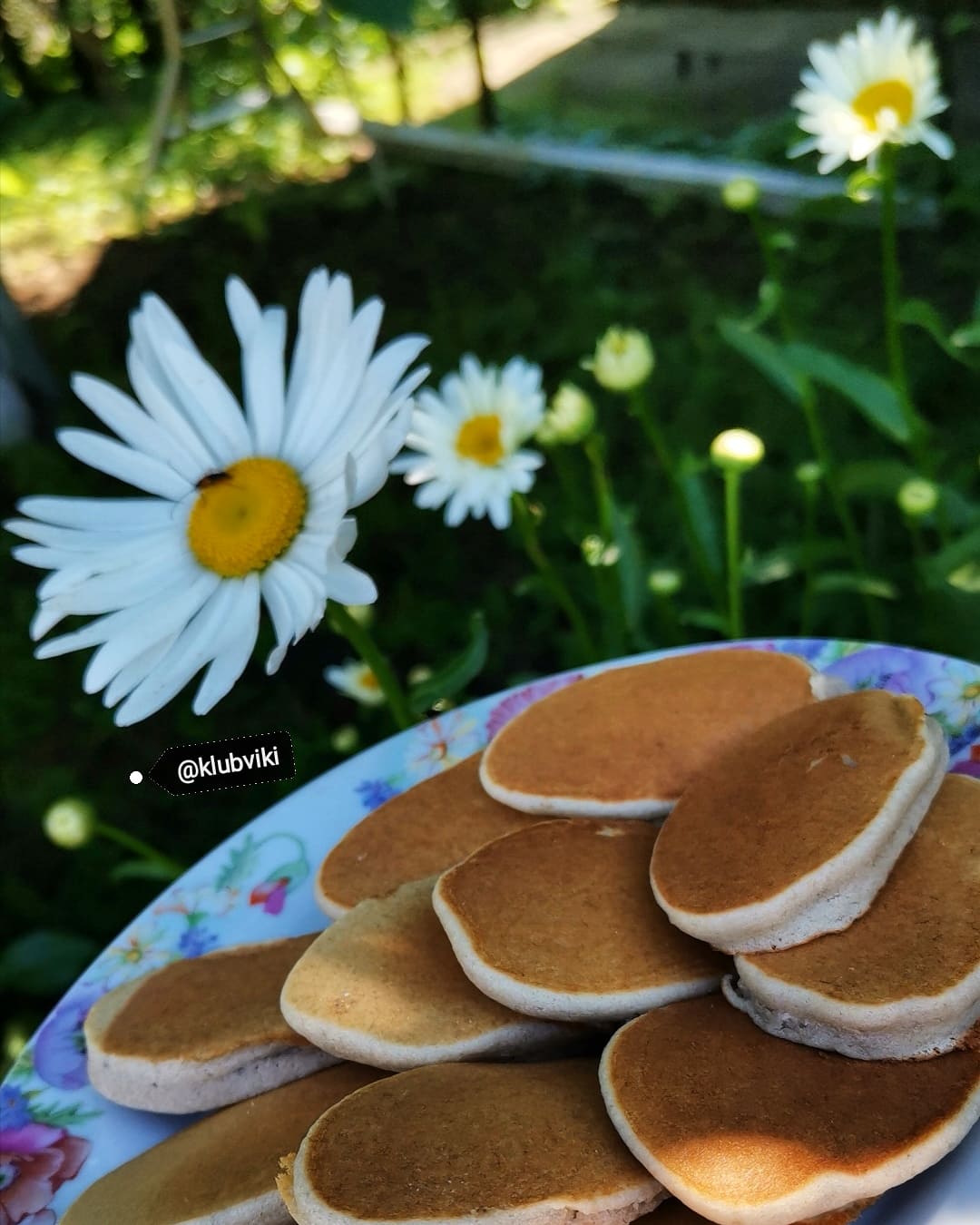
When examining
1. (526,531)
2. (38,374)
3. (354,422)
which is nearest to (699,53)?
(38,374)

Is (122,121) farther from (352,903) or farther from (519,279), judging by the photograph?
(352,903)

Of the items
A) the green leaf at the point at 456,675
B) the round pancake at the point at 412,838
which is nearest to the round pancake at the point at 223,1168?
the round pancake at the point at 412,838

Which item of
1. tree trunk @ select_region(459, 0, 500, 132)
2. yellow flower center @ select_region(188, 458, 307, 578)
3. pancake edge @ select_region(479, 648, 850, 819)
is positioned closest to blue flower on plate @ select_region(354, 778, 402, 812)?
pancake edge @ select_region(479, 648, 850, 819)

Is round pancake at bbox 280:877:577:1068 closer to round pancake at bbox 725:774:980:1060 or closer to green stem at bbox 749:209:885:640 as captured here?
round pancake at bbox 725:774:980:1060

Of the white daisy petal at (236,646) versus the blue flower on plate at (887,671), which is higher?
the white daisy petal at (236,646)

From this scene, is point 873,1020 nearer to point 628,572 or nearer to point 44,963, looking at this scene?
point 628,572

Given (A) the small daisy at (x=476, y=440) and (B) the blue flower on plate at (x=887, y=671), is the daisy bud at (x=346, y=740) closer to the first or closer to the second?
(A) the small daisy at (x=476, y=440)

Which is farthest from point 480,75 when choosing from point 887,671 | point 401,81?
point 887,671
